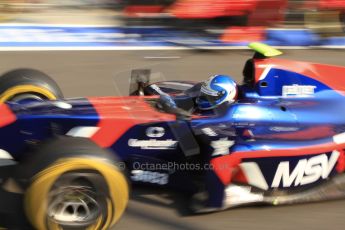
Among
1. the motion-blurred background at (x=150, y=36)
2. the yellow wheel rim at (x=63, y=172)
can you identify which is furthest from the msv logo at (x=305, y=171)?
the motion-blurred background at (x=150, y=36)

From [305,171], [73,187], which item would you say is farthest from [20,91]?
[305,171]

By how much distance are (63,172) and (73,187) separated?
138mm

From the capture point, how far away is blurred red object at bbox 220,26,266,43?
10.0 meters

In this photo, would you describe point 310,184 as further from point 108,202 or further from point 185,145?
point 108,202

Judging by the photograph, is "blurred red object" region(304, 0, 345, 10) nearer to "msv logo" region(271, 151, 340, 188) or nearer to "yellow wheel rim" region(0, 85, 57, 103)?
"msv logo" region(271, 151, 340, 188)

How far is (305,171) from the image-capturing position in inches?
157

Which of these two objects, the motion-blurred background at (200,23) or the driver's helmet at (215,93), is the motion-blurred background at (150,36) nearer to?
the motion-blurred background at (200,23)

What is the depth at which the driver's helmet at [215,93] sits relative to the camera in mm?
4230

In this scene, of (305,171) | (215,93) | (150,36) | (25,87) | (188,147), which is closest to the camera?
(188,147)

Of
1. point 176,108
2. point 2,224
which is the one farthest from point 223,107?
point 2,224

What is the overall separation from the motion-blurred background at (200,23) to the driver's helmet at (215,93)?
223 inches

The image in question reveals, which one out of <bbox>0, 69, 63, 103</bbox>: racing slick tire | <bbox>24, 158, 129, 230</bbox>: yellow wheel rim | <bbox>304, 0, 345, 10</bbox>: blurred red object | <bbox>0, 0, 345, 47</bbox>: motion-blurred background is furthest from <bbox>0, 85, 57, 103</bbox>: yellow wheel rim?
<bbox>304, 0, 345, 10</bbox>: blurred red object

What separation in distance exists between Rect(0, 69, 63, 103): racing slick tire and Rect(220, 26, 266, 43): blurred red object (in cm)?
570

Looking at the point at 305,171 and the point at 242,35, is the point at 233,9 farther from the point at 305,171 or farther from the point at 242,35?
the point at 305,171
